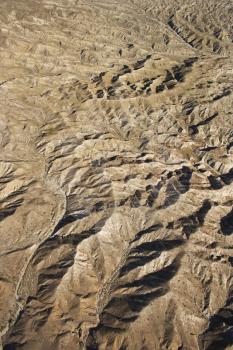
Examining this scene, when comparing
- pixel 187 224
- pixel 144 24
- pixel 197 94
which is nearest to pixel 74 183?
pixel 187 224

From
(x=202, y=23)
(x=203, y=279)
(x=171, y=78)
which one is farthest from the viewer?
(x=202, y=23)

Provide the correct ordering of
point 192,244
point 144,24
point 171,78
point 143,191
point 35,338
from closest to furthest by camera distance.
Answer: point 35,338 < point 192,244 < point 143,191 < point 171,78 < point 144,24

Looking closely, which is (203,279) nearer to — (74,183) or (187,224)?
(187,224)

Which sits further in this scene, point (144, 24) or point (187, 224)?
point (144, 24)

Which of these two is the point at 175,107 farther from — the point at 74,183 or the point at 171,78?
the point at 74,183

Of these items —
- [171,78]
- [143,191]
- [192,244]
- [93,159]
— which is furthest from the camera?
[171,78]

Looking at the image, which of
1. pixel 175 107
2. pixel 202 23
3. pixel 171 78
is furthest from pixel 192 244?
pixel 202 23
